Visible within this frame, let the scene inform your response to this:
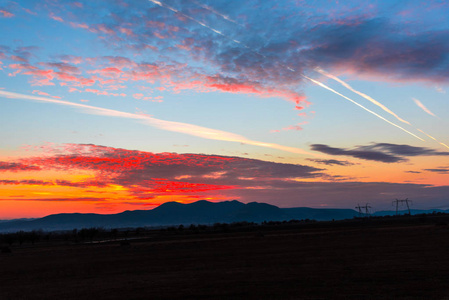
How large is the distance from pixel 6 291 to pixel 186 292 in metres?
12.8

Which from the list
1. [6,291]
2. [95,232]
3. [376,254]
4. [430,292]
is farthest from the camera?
[95,232]

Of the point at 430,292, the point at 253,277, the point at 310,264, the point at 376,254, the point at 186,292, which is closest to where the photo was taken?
the point at 430,292

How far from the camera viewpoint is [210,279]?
77.6ft

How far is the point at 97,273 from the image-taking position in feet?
101

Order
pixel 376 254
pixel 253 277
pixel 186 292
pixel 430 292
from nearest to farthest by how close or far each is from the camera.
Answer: pixel 430 292
pixel 186 292
pixel 253 277
pixel 376 254

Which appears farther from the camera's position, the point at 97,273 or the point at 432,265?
the point at 97,273

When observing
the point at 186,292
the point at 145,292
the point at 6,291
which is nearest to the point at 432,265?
the point at 186,292

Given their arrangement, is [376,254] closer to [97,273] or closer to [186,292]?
[186,292]

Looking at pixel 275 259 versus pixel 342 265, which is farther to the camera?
pixel 275 259

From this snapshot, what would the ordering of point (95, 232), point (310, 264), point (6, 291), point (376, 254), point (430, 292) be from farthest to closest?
point (95, 232), point (376, 254), point (310, 264), point (6, 291), point (430, 292)

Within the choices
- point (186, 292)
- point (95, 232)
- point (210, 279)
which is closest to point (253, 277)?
point (210, 279)

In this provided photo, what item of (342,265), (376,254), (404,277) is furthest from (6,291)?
(376,254)

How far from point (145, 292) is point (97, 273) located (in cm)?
1172

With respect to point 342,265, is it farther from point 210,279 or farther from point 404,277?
point 210,279
